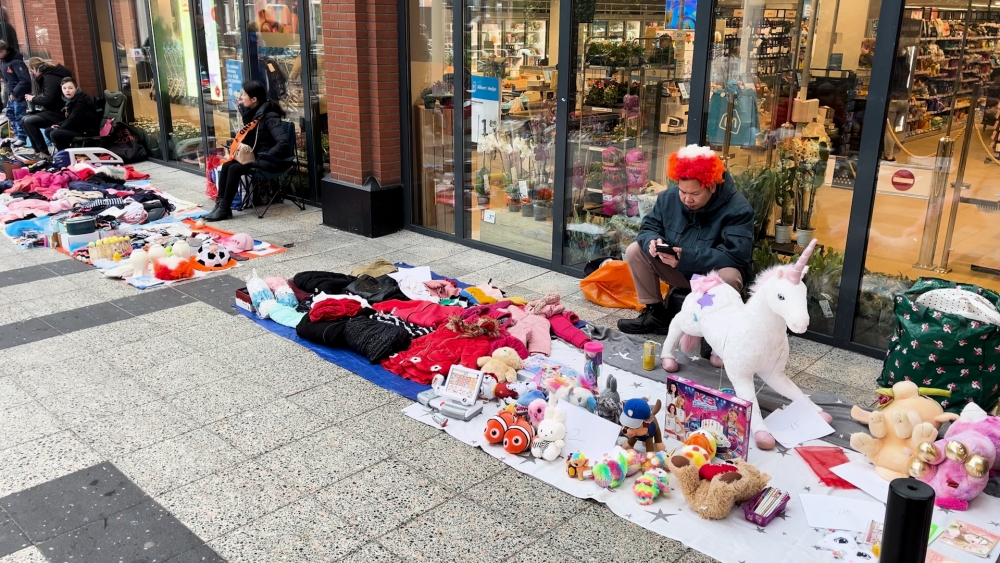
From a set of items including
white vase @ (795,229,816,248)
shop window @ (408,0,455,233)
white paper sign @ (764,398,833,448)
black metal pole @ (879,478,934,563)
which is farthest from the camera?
shop window @ (408,0,455,233)

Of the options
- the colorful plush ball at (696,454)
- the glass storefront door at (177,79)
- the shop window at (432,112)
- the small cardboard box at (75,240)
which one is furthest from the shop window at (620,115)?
the glass storefront door at (177,79)

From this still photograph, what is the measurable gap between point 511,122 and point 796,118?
2.41 metres

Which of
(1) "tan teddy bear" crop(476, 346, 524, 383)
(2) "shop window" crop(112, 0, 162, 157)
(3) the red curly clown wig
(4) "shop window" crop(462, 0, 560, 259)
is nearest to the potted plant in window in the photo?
(4) "shop window" crop(462, 0, 560, 259)

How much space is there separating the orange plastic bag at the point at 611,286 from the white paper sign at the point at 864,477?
2399 mm

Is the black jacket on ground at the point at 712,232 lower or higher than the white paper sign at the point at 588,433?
higher

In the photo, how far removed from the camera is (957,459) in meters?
3.22

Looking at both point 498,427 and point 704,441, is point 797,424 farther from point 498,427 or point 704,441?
point 498,427

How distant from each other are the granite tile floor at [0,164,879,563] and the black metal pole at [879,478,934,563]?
122cm

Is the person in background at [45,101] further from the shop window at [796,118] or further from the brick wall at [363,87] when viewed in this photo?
the shop window at [796,118]

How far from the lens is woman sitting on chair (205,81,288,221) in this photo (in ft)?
27.1

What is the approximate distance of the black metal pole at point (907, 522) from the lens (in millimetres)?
1828

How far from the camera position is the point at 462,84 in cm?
695

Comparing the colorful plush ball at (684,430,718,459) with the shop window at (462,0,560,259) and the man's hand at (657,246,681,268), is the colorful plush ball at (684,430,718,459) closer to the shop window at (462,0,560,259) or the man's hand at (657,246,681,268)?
the man's hand at (657,246,681,268)

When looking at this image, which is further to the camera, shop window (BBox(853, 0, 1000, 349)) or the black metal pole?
shop window (BBox(853, 0, 1000, 349))
